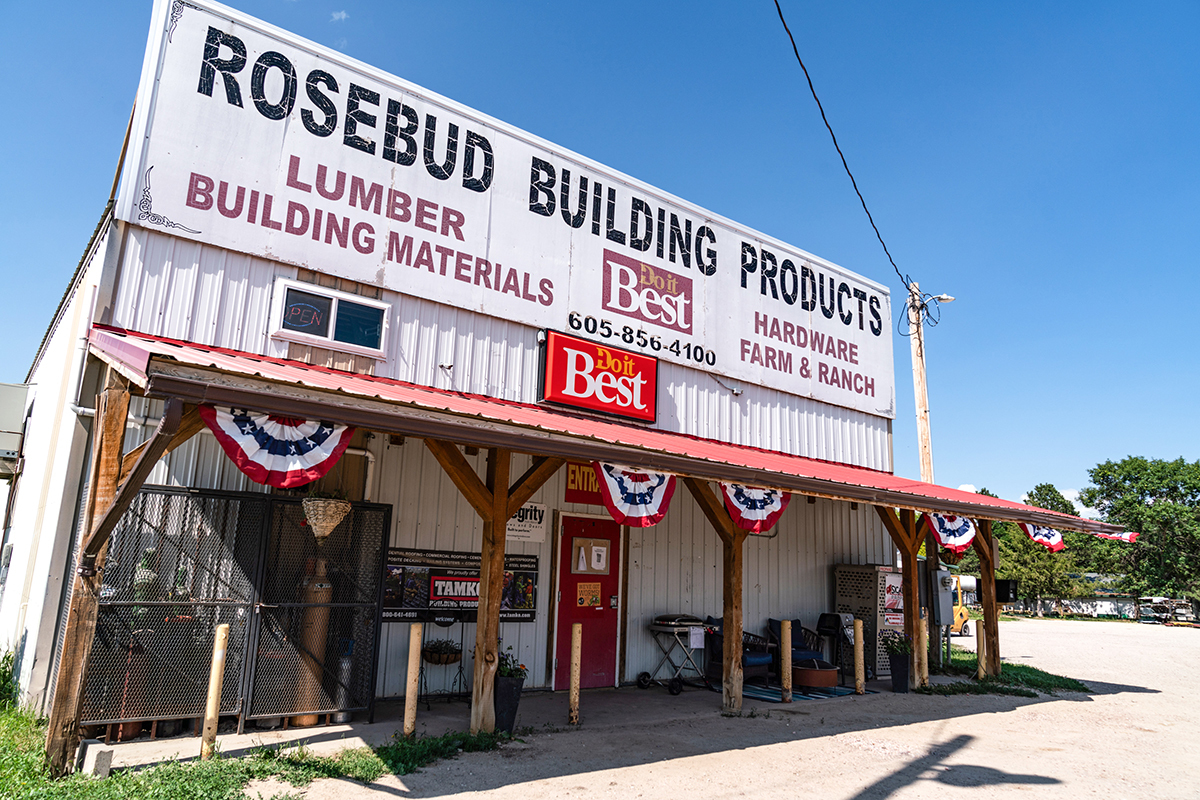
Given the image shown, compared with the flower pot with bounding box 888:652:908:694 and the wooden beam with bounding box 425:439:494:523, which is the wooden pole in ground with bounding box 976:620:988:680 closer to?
the flower pot with bounding box 888:652:908:694

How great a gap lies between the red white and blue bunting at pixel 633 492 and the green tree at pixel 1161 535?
154ft

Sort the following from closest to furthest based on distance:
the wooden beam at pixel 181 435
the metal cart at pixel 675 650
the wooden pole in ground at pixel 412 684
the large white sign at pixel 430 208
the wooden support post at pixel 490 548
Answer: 1. the wooden beam at pixel 181 435
2. the wooden pole in ground at pixel 412 684
3. the wooden support post at pixel 490 548
4. the large white sign at pixel 430 208
5. the metal cart at pixel 675 650

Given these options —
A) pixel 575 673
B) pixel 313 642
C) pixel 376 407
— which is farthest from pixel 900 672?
pixel 376 407

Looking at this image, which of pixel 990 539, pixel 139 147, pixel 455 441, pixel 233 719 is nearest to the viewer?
pixel 455 441

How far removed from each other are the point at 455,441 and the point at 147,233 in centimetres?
440

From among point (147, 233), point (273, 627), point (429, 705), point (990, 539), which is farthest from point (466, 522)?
point (990, 539)

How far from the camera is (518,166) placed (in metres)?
10.7

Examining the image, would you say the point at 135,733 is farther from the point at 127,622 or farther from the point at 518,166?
the point at 518,166

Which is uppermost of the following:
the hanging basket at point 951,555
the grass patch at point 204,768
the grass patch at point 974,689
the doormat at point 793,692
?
the hanging basket at point 951,555

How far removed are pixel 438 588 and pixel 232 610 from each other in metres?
2.58

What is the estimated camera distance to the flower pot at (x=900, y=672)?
11.3 metres

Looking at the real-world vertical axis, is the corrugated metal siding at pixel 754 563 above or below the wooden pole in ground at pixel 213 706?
above

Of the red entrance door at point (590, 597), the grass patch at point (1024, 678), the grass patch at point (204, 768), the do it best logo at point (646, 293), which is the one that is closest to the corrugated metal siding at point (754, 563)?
the red entrance door at point (590, 597)

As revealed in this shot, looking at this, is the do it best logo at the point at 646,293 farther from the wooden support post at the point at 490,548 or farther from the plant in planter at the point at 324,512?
the plant in planter at the point at 324,512
